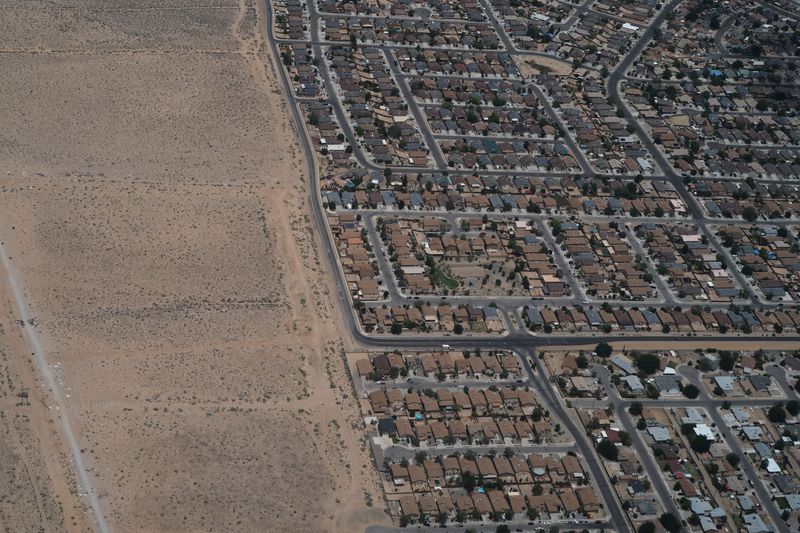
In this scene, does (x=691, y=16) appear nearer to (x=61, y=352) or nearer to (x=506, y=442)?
(x=506, y=442)

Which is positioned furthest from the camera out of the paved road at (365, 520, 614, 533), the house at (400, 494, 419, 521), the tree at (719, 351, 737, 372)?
the tree at (719, 351, 737, 372)

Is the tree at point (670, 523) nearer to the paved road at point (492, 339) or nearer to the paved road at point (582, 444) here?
the paved road at point (582, 444)

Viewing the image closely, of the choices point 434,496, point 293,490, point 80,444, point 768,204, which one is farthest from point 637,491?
point 768,204

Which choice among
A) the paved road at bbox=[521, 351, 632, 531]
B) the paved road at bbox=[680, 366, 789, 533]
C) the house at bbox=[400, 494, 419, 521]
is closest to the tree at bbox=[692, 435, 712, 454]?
the paved road at bbox=[680, 366, 789, 533]

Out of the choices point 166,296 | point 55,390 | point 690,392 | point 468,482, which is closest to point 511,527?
point 468,482

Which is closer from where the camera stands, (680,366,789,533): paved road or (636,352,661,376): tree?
(680,366,789,533): paved road

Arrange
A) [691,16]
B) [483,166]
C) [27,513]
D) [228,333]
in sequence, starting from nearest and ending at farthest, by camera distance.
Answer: [27,513]
[228,333]
[483,166]
[691,16]

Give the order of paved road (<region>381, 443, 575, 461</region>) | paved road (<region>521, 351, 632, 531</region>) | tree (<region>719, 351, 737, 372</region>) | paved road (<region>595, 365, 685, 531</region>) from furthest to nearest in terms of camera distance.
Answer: tree (<region>719, 351, 737, 372</region>) → paved road (<region>381, 443, 575, 461</region>) → paved road (<region>595, 365, 685, 531</region>) → paved road (<region>521, 351, 632, 531</region>)

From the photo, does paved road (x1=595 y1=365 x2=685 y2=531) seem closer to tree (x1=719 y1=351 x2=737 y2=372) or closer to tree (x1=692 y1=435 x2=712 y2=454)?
tree (x1=692 y1=435 x2=712 y2=454)
